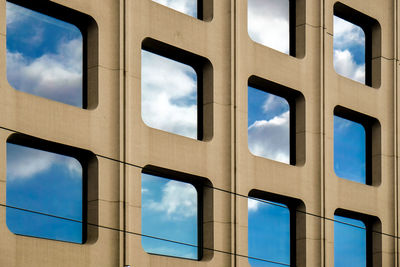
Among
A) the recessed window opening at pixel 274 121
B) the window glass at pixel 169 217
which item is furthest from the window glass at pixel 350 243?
the window glass at pixel 169 217

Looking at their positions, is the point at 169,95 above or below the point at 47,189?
above

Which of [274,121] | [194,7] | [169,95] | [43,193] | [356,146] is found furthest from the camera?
[356,146]

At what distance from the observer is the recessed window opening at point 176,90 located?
29781 millimetres

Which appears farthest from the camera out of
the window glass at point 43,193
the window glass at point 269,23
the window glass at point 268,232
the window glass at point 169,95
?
the window glass at point 269,23

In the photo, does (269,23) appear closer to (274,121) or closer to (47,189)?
(274,121)

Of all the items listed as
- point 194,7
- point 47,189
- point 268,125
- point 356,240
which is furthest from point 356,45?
point 47,189

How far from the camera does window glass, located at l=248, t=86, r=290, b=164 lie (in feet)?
108

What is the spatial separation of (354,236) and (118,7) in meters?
12.7

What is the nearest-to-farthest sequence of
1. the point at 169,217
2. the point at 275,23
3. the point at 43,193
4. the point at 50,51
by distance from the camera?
the point at 43,193
the point at 50,51
the point at 169,217
the point at 275,23

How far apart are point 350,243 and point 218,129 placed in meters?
7.87

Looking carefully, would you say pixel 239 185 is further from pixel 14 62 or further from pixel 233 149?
pixel 14 62

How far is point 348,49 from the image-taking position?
121 ft

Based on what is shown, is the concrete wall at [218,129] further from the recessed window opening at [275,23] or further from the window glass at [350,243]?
the window glass at [350,243]

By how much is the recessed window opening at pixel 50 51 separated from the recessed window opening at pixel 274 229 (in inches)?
278
